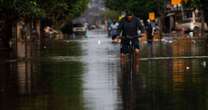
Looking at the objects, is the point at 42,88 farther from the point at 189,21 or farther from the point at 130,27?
the point at 189,21

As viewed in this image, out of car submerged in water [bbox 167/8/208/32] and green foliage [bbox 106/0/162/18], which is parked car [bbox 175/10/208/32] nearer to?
car submerged in water [bbox 167/8/208/32]

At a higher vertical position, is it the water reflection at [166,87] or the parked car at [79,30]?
the parked car at [79,30]

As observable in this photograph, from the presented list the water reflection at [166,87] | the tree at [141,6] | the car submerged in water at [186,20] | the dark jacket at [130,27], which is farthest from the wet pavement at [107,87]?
the tree at [141,6]

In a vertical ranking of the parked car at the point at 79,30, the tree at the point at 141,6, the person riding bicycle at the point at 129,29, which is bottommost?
the person riding bicycle at the point at 129,29

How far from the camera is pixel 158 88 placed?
15.2 m

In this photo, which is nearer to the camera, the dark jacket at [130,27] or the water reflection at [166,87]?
the water reflection at [166,87]

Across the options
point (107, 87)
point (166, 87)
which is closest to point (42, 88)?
point (107, 87)

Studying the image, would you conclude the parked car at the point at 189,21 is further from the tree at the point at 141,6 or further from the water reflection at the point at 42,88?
the water reflection at the point at 42,88

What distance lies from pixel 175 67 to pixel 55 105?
9.74 meters

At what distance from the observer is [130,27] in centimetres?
2523

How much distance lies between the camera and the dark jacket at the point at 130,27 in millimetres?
25219

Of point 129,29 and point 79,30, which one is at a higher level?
point 79,30

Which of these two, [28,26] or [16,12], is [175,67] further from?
[28,26]

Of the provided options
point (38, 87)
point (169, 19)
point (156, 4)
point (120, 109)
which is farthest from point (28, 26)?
point (120, 109)
